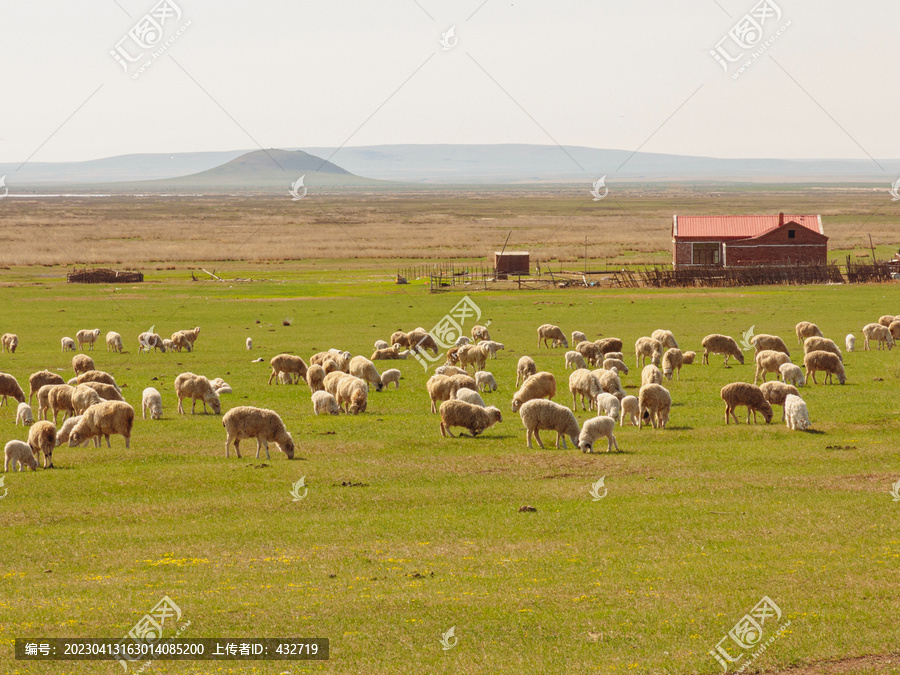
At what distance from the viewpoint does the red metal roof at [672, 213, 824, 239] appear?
244ft

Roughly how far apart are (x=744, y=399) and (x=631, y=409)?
2.78 meters

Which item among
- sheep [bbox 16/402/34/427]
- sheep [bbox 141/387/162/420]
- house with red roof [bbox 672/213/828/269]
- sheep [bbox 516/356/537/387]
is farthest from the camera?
house with red roof [bbox 672/213/828/269]

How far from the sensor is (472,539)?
15.4 metres

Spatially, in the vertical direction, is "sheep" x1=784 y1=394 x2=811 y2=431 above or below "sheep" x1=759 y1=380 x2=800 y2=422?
below

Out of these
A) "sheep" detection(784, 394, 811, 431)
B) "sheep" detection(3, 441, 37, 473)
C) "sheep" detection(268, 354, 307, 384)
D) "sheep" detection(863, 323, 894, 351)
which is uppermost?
"sheep" detection(863, 323, 894, 351)

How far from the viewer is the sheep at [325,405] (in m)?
27.1

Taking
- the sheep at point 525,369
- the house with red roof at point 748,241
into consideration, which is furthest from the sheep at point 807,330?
the house with red roof at point 748,241

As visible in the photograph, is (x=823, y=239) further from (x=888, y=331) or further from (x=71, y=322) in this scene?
(x=71, y=322)

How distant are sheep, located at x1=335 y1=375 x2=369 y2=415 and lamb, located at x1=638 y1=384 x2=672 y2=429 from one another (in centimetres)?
774

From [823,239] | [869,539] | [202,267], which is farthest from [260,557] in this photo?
[202,267]

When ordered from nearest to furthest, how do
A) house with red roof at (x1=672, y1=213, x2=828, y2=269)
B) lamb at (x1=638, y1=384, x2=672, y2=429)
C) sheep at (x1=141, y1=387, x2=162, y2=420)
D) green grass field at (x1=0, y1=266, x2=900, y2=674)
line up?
green grass field at (x1=0, y1=266, x2=900, y2=674), lamb at (x1=638, y1=384, x2=672, y2=429), sheep at (x1=141, y1=387, x2=162, y2=420), house with red roof at (x1=672, y1=213, x2=828, y2=269)

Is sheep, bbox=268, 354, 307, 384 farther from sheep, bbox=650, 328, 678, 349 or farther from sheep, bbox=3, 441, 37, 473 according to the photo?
sheep, bbox=650, 328, 678, 349

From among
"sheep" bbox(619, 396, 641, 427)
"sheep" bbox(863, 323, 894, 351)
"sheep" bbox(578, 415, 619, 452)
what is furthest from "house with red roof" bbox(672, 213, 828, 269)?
"sheep" bbox(578, 415, 619, 452)

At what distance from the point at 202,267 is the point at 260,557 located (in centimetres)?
7948
